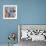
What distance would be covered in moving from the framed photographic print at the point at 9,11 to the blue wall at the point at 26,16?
8 centimetres

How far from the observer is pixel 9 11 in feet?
12.1

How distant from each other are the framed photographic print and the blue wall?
0.27ft

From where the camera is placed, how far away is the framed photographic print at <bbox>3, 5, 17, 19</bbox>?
3.67m

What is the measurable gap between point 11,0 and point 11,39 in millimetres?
1054

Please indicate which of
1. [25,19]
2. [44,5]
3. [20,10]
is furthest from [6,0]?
[44,5]

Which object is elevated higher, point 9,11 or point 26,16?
point 9,11

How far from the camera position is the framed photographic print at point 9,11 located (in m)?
3.67

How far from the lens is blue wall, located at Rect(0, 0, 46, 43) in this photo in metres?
3.66

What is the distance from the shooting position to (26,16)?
12.0 feet

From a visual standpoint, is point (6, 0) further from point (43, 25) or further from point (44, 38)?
point (44, 38)

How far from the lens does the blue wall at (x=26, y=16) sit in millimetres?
3659

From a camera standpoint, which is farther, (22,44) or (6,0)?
(6,0)

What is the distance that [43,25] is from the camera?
359 centimetres

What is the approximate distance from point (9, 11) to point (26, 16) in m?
0.48
